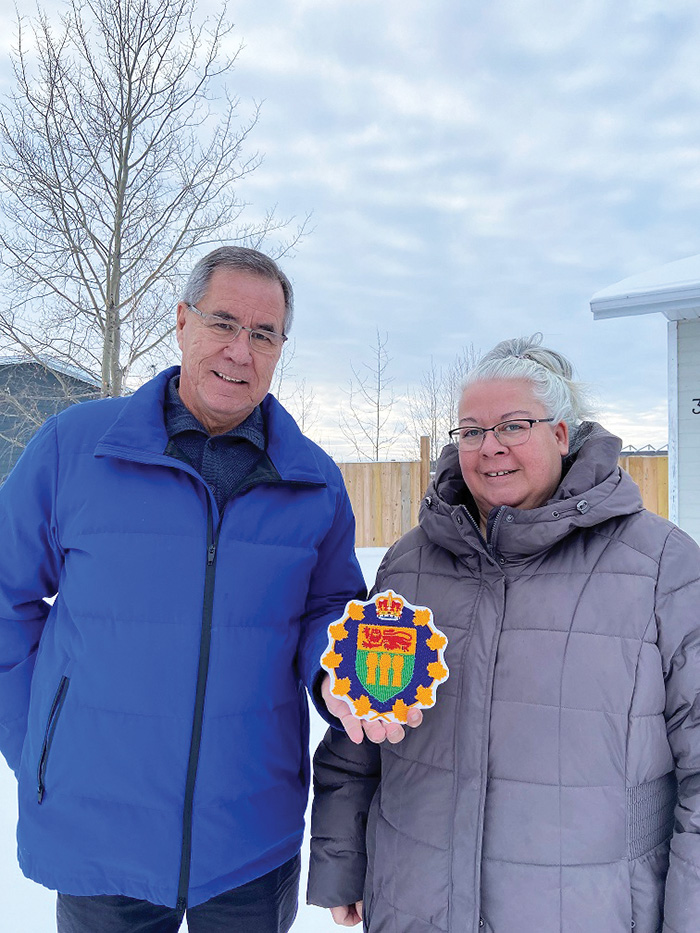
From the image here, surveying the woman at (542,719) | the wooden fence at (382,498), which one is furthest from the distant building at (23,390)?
the woman at (542,719)

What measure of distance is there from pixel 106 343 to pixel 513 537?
588 cm

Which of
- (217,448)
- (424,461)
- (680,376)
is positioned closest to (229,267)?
(217,448)

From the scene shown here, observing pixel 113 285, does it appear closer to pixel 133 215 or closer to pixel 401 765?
pixel 133 215

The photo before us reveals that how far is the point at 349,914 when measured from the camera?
160 centimetres

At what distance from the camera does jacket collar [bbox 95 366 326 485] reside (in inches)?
61.6

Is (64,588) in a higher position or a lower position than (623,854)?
higher

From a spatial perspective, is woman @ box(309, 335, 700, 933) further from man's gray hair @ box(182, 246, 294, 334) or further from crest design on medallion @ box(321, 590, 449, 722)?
man's gray hair @ box(182, 246, 294, 334)

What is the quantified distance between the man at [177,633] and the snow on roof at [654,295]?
446cm

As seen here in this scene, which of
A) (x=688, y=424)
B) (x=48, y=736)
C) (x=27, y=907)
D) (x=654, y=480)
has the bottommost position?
(x=27, y=907)

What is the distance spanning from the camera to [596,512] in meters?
1.36

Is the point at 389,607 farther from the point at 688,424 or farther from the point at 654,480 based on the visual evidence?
the point at 654,480

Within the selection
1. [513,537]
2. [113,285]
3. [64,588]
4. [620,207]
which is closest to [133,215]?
[113,285]

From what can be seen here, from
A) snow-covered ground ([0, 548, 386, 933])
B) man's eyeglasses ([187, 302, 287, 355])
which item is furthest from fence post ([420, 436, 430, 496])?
man's eyeglasses ([187, 302, 287, 355])

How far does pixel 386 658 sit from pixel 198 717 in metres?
0.45
